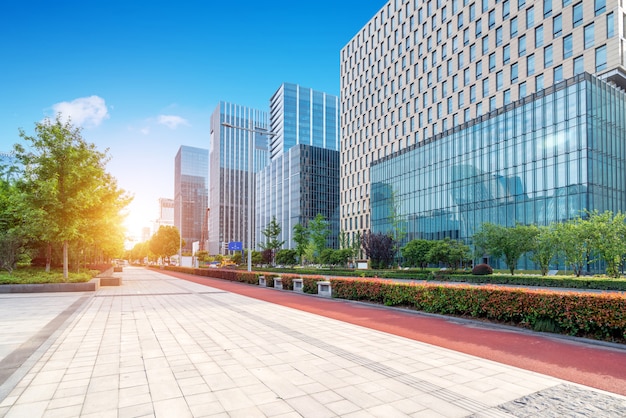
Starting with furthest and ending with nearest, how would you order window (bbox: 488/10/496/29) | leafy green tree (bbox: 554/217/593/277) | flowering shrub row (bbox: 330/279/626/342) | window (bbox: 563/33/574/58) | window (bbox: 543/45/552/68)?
1. window (bbox: 488/10/496/29)
2. window (bbox: 543/45/552/68)
3. window (bbox: 563/33/574/58)
4. leafy green tree (bbox: 554/217/593/277)
5. flowering shrub row (bbox: 330/279/626/342)

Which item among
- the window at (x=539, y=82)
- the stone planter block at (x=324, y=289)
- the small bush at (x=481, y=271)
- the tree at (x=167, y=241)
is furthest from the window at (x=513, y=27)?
the tree at (x=167, y=241)

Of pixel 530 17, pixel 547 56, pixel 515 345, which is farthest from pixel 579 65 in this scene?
pixel 515 345

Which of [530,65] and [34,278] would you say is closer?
[34,278]

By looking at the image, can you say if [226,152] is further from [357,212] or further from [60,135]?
[60,135]

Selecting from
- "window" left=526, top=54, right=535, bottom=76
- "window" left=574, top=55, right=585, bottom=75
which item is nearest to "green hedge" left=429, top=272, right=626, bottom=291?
"window" left=574, top=55, right=585, bottom=75

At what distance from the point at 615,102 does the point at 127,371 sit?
52435 mm

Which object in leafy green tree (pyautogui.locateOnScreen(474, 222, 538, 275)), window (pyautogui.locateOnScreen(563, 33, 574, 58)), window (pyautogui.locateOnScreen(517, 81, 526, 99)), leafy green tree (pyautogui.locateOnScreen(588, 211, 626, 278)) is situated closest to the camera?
leafy green tree (pyautogui.locateOnScreen(588, 211, 626, 278))

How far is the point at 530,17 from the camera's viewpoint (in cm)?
4697

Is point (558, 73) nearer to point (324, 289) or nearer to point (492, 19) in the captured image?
point (492, 19)

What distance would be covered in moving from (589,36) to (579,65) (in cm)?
290

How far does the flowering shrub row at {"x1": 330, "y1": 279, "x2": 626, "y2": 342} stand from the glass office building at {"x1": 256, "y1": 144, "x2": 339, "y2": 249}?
96.8m

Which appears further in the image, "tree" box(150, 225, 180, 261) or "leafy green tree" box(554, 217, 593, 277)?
"tree" box(150, 225, 180, 261)

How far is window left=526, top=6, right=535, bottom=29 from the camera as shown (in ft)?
153

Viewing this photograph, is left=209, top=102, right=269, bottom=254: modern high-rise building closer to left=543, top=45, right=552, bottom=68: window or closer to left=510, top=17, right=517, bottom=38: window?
left=510, top=17, right=517, bottom=38: window
